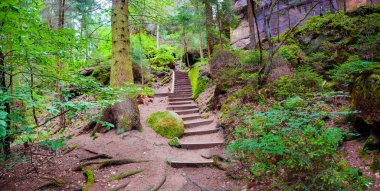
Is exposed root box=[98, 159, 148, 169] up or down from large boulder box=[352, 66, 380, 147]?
down

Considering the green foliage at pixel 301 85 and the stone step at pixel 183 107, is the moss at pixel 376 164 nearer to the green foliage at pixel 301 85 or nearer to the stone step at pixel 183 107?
the green foliage at pixel 301 85

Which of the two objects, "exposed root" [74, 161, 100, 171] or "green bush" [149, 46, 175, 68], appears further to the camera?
"green bush" [149, 46, 175, 68]

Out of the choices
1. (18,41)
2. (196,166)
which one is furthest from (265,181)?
(18,41)

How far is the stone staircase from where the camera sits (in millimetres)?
5405

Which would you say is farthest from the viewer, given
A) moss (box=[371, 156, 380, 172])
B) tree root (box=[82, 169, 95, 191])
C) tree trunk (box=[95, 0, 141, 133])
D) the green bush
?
the green bush

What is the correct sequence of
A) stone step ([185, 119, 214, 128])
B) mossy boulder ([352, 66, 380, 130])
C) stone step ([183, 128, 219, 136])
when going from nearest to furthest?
mossy boulder ([352, 66, 380, 130])
stone step ([183, 128, 219, 136])
stone step ([185, 119, 214, 128])

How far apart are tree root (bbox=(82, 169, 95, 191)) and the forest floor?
0.09 meters

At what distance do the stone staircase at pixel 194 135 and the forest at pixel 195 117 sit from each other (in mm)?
40

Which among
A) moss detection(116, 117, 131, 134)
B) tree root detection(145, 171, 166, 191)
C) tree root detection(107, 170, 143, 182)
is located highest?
moss detection(116, 117, 131, 134)

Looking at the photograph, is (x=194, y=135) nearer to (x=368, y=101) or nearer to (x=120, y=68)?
(x=120, y=68)

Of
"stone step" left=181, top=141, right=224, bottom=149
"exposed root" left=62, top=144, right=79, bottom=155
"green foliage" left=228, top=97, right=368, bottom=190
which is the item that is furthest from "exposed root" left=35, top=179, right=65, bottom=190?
"green foliage" left=228, top=97, right=368, bottom=190

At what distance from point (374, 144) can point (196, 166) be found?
3881 mm

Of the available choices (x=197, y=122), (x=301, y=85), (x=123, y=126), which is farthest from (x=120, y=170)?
(x=301, y=85)

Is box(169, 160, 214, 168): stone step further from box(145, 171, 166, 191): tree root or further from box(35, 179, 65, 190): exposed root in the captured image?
box(35, 179, 65, 190): exposed root
